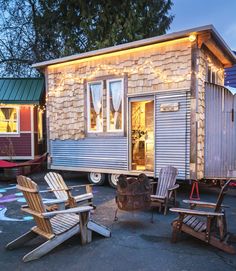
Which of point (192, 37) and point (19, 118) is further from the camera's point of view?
point (19, 118)

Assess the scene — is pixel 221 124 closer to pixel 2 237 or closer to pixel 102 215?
pixel 102 215

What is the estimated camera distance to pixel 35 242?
13.6 feet

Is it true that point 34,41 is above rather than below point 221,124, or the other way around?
above

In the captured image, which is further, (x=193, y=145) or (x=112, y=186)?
(x=112, y=186)

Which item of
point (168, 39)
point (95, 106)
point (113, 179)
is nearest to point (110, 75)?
point (95, 106)

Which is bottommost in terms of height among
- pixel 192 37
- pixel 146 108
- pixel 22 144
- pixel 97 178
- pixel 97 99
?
pixel 97 178

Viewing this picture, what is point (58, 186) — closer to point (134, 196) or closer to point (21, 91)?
point (134, 196)

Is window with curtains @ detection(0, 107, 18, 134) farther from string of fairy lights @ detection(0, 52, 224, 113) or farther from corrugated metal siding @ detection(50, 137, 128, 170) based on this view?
corrugated metal siding @ detection(50, 137, 128, 170)

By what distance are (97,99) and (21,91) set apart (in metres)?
4.20

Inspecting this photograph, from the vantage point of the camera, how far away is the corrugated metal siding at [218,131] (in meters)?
7.25

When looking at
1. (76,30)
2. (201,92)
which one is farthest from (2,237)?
(76,30)

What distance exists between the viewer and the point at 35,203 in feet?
12.1

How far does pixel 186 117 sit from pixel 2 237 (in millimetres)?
4733

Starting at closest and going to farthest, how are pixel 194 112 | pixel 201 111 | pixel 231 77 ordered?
pixel 194 112 < pixel 201 111 < pixel 231 77
